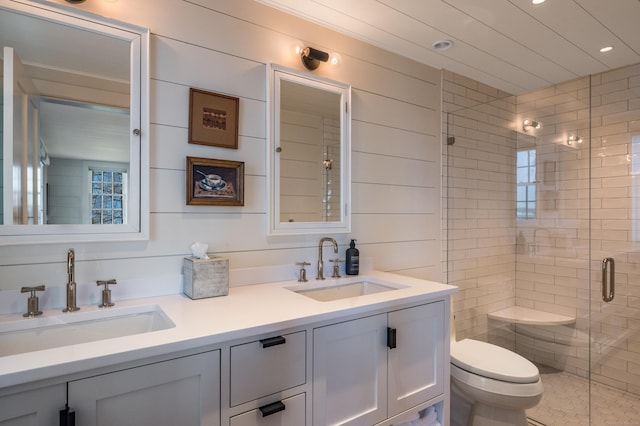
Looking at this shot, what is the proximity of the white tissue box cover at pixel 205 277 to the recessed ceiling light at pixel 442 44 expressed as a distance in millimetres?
1856

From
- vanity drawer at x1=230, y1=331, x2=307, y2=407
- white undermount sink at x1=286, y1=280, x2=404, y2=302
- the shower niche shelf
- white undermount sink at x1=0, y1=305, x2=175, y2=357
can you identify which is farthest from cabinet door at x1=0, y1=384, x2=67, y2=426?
the shower niche shelf

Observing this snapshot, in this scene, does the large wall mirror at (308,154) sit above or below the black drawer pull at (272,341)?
above

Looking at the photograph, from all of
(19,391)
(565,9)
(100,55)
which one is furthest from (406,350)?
(565,9)

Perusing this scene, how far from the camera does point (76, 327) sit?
123 cm

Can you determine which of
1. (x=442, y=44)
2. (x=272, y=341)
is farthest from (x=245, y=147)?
(x=442, y=44)

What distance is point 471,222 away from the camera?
2801 mm

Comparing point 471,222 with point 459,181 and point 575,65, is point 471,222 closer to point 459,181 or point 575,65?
point 459,181

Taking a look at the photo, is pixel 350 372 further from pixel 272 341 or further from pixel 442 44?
pixel 442 44

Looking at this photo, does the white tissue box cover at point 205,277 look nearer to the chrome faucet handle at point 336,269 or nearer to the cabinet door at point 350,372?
the cabinet door at point 350,372

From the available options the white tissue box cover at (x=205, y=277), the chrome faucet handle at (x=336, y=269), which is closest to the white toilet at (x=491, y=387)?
the chrome faucet handle at (x=336, y=269)

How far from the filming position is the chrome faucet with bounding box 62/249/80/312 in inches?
49.9

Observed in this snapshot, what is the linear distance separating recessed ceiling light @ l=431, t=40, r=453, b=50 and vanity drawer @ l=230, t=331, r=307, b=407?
1.95m

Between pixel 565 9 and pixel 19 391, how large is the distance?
8.80 ft

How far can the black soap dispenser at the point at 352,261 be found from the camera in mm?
2029
